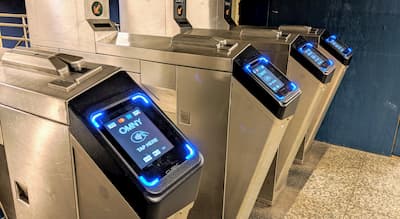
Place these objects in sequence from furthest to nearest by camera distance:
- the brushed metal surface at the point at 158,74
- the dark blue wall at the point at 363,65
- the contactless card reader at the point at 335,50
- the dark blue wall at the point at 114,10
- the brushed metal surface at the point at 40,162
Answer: the dark blue wall at the point at 114,10
the dark blue wall at the point at 363,65
the contactless card reader at the point at 335,50
the brushed metal surface at the point at 158,74
the brushed metal surface at the point at 40,162

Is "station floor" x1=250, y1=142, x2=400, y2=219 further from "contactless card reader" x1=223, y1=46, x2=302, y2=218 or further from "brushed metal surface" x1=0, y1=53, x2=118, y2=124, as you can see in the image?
"brushed metal surface" x1=0, y1=53, x2=118, y2=124

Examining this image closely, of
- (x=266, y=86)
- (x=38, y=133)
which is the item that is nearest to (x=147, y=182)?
(x=38, y=133)

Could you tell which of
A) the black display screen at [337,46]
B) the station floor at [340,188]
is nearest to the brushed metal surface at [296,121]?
the station floor at [340,188]

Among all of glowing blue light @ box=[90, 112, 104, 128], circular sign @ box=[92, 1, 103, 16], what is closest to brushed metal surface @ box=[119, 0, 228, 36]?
circular sign @ box=[92, 1, 103, 16]

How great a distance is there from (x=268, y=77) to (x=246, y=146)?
341 mm

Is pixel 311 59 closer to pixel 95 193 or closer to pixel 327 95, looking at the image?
pixel 327 95

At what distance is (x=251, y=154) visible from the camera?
5.46ft

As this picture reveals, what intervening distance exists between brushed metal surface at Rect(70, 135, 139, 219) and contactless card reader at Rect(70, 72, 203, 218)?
0.02m

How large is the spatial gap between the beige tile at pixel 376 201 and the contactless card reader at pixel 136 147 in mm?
1899

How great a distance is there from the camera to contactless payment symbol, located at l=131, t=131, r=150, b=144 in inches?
33.7

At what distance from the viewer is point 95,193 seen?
0.87 metres

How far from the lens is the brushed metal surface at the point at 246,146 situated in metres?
1.57

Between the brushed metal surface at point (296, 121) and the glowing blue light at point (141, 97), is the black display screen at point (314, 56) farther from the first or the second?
the glowing blue light at point (141, 97)

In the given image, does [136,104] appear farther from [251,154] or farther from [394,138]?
[394,138]
